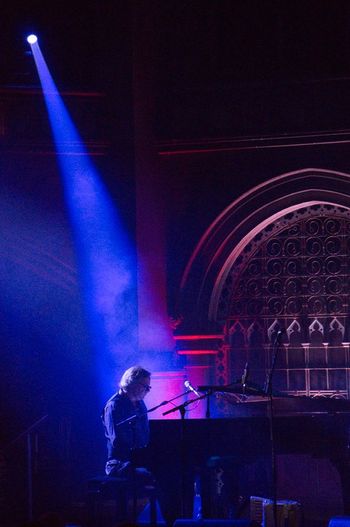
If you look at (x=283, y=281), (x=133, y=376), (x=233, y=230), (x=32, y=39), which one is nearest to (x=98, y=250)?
(x=233, y=230)

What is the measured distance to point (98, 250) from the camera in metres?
11.3

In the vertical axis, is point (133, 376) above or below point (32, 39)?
below

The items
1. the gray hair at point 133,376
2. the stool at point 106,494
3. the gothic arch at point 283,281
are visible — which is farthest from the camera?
the gothic arch at point 283,281

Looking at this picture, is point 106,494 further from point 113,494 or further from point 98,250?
point 98,250

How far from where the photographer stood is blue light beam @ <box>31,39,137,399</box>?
36.5 feet

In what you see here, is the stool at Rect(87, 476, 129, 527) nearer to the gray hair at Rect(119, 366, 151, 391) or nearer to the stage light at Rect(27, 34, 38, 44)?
the gray hair at Rect(119, 366, 151, 391)

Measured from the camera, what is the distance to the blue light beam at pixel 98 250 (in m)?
11.1

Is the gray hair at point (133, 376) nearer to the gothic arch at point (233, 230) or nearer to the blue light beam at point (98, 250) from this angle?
the blue light beam at point (98, 250)

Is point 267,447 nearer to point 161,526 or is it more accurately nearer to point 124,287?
point 161,526

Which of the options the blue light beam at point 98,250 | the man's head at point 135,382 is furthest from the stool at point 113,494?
the blue light beam at point 98,250

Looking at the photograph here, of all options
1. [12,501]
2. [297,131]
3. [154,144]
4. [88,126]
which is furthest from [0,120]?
[12,501]

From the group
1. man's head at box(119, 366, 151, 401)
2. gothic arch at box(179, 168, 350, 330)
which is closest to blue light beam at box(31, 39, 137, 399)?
gothic arch at box(179, 168, 350, 330)

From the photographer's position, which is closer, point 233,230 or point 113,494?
point 113,494

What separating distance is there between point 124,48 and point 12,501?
549cm
